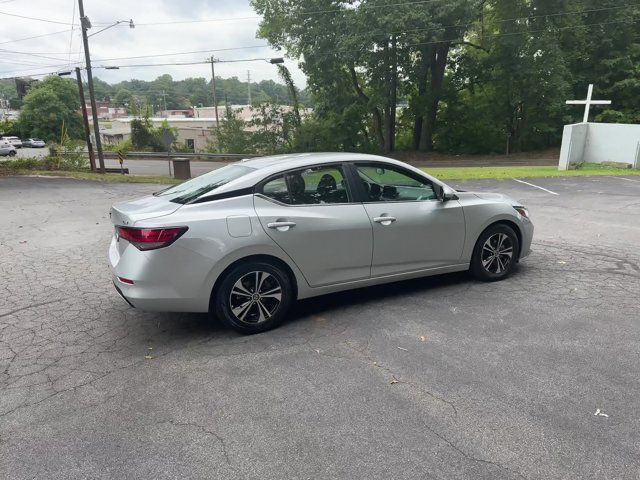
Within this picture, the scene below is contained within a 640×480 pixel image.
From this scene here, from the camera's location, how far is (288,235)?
4160mm

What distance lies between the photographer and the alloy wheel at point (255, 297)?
4055 mm

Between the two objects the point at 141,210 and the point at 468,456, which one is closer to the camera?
the point at 468,456

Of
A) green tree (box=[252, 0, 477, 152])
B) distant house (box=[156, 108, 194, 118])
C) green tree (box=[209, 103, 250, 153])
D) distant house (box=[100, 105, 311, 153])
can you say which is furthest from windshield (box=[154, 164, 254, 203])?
distant house (box=[156, 108, 194, 118])

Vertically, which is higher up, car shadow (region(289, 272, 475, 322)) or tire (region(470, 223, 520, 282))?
tire (region(470, 223, 520, 282))

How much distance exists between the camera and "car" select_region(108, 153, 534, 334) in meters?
3.86

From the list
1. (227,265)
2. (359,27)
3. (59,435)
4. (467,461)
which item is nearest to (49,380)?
(59,435)

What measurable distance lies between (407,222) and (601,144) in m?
19.0

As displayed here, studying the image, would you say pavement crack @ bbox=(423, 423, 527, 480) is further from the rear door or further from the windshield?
the windshield

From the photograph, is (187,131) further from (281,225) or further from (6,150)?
(281,225)

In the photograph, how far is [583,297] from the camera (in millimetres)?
4922

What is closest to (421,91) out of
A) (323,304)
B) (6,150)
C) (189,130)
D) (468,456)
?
(6,150)

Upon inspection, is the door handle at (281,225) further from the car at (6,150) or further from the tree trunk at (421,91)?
the car at (6,150)

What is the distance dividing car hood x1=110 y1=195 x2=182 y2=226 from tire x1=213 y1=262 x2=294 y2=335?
Result: 0.74 meters

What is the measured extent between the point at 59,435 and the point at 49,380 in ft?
2.48
